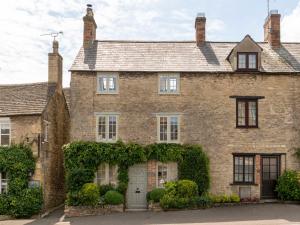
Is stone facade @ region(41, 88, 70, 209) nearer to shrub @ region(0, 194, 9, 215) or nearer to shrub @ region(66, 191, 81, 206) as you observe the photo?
shrub @ region(0, 194, 9, 215)

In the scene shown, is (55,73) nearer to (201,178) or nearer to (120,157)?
(120,157)

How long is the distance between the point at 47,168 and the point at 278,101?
653 inches

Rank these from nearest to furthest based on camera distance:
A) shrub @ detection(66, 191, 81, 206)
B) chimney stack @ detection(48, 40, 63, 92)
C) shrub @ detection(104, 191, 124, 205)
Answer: shrub @ detection(66, 191, 81, 206)
shrub @ detection(104, 191, 124, 205)
chimney stack @ detection(48, 40, 63, 92)

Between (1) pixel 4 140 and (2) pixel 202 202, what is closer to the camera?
(2) pixel 202 202

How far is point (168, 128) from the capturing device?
1254 inches

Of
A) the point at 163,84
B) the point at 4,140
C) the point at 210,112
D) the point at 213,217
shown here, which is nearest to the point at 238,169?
the point at 210,112

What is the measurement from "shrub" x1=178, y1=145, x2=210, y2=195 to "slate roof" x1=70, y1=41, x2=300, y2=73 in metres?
5.79

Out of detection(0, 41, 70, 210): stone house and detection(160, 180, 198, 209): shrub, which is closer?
detection(160, 180, 198, 209): shrub

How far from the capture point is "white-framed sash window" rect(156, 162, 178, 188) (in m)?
31.2

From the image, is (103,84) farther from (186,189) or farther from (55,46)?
(186,189)

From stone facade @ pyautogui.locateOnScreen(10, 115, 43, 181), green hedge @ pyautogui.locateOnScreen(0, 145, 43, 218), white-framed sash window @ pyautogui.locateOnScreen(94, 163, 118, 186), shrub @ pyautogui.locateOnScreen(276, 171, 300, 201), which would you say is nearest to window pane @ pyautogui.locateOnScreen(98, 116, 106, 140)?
white-framed sash window @ pyautogui.locateOnScreen(94, 163, 118, 186)

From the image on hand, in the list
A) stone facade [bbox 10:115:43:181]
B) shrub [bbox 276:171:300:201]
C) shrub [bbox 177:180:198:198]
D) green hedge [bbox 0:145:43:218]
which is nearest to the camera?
shrub [bbox 177:180:198:198]

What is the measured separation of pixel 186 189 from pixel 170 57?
10061mm

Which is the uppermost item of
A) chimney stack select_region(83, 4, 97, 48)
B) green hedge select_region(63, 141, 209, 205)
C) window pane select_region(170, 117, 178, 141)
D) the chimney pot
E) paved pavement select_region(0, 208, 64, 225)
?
chimney stack select_region(83, 4, 97, 48)
